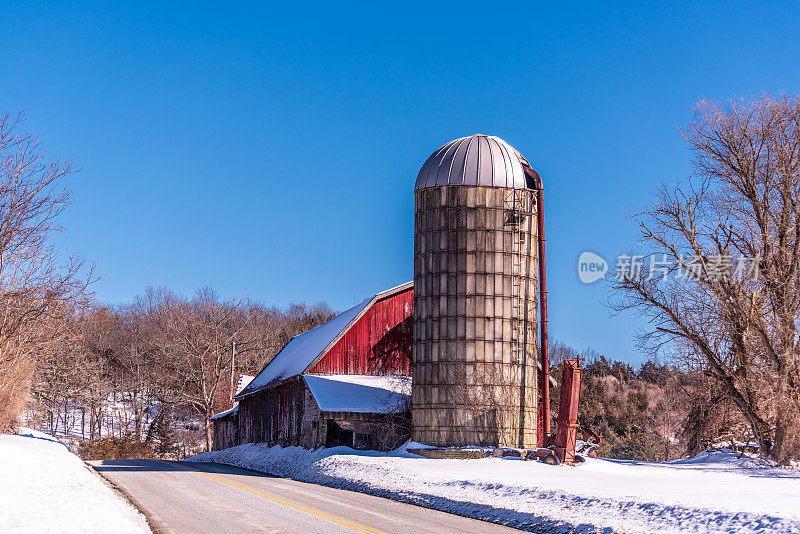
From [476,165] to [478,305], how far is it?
18.1 ft

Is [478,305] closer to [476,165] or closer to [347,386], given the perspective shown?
[476,165]

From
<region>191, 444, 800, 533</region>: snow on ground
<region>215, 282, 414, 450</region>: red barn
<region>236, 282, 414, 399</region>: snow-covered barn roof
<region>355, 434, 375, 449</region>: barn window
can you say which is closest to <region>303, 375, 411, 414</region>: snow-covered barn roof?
<region>215, 282, 414, 450</region>: red barn

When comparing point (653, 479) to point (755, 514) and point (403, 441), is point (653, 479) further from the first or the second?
point (403, 441)

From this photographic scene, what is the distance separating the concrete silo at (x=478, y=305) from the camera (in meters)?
28.7

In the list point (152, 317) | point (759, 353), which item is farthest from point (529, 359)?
point (152, 317)

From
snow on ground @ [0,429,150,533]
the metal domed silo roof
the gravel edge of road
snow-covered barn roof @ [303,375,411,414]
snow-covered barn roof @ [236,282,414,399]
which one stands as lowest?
the gravel edge of road

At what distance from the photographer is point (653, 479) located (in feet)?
64.5

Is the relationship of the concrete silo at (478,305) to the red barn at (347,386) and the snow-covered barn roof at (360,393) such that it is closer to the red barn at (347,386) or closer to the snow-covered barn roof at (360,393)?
the snow-covered barn roof at (360,393)

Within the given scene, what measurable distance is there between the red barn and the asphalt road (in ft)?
35.6

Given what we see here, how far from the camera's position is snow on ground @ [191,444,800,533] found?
40.1 ft

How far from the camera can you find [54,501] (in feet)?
43.8

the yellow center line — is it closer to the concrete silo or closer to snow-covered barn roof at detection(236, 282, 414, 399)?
the concrete silo

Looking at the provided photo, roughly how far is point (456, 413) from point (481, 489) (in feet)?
36.4

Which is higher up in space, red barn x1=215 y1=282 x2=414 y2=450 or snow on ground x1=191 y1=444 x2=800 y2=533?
red barn x1=215 y1=282 x2=414 y2=450
